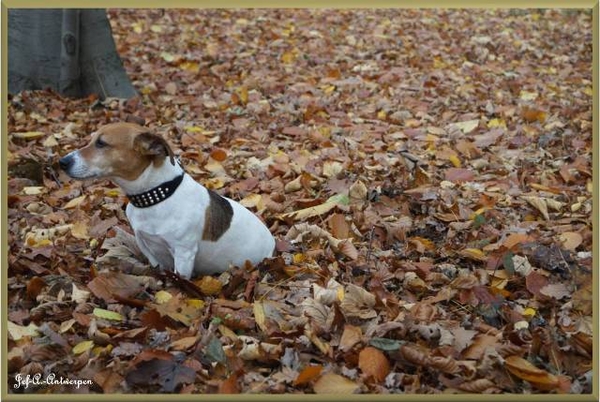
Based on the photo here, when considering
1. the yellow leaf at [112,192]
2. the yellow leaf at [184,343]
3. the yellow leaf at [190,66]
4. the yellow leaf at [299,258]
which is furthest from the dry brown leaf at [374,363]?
the yellow leaf at [190,66]

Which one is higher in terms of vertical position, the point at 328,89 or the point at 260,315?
the point at 260,315

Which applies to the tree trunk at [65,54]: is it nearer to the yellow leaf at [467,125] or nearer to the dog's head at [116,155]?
the yellow leaf at [467,125]

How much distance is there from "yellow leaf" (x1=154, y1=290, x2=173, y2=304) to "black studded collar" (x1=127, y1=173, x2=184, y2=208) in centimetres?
59

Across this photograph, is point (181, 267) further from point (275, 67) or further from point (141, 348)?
point (275, 67)

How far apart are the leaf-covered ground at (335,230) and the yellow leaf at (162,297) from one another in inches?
1.6

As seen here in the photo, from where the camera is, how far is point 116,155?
13.6 ft

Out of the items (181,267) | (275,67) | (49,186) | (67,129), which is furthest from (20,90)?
(181,267)

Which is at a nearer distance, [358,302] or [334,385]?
[334,385]

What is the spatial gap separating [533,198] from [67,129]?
512cm

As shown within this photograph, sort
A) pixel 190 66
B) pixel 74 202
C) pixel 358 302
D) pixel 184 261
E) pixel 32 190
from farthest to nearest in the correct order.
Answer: pixel 190 66 → pixel 32 190 → pixel 74 202 → pixel 184 261 → pixel 358 302

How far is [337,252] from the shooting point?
4973 millimetres

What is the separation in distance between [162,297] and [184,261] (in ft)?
1.07

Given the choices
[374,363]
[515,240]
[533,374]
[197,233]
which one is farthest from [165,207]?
[515,240]

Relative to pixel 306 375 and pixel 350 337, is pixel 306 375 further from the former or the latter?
pixel 350 337
